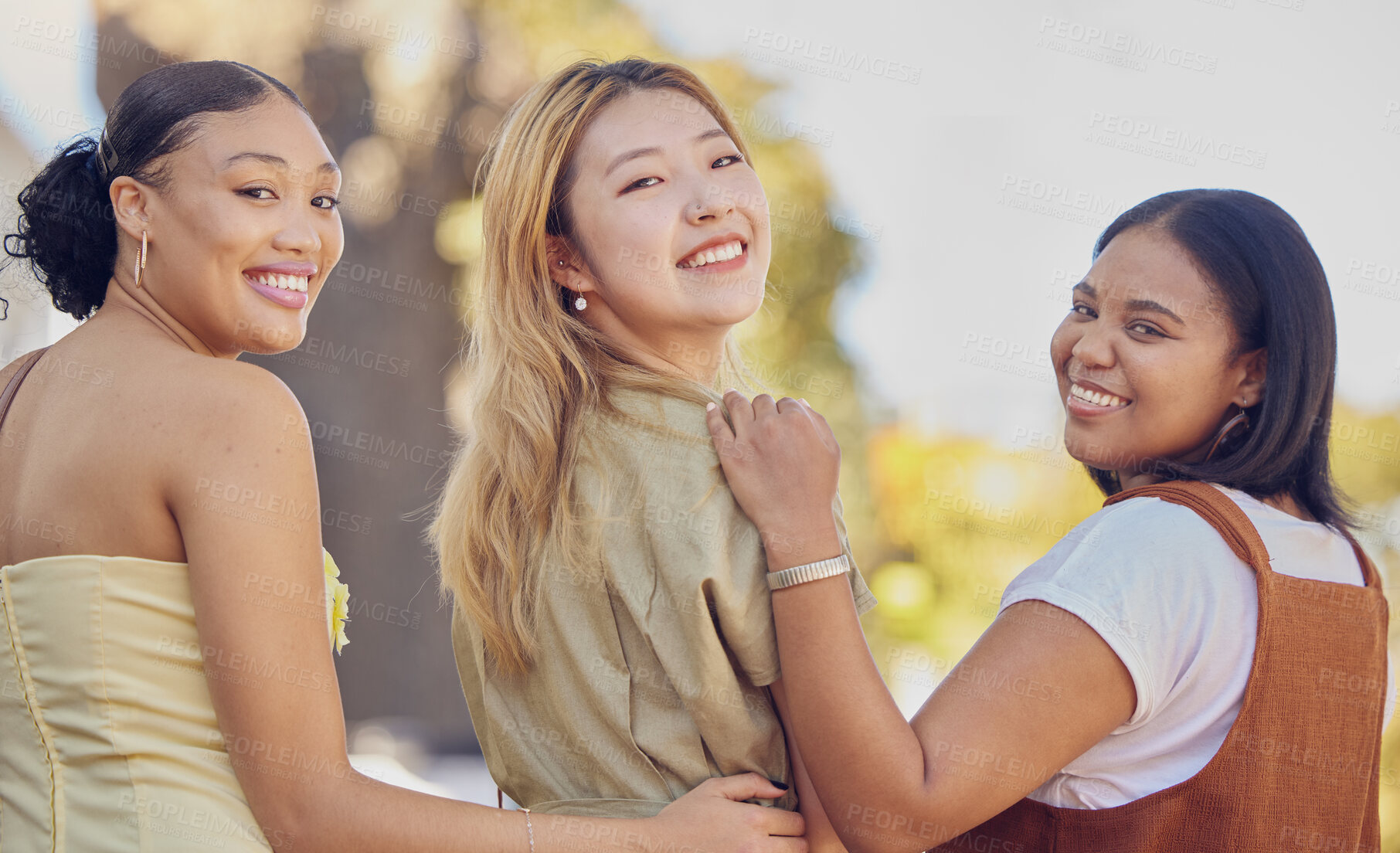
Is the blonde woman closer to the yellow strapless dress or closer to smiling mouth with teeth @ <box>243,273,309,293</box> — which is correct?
smiling mouth with teeth @ <box>243,273,309,293</box>

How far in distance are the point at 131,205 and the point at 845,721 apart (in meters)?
1.37

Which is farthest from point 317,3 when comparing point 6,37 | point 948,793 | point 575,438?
point 948,793

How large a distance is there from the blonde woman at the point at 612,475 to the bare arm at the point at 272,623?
1.13 ft

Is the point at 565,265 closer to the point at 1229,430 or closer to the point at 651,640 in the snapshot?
the point at 651,640

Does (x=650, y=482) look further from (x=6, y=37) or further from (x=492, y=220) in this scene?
(x=6, y=37)

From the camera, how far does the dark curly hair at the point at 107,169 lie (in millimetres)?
1659

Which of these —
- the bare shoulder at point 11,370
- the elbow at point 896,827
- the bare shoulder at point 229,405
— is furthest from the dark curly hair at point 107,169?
the elbow at point 896,827

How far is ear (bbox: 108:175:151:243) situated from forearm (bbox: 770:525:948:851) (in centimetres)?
112

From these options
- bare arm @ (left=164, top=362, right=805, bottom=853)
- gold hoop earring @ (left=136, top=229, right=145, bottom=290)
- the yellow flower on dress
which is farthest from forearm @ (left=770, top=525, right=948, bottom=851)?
gold hoop earring @ (left=136, top=229, right=145, bottom=290)

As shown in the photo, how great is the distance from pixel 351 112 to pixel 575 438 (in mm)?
4520

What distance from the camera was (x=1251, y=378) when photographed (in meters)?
1.87

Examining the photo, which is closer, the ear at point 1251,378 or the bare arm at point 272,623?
the bare arm at point 272,623

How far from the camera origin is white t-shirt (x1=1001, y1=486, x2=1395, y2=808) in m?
1.60

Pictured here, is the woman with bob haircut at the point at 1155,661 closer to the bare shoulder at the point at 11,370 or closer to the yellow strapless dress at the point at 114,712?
the yellow strapless dress at the point at 114,712
